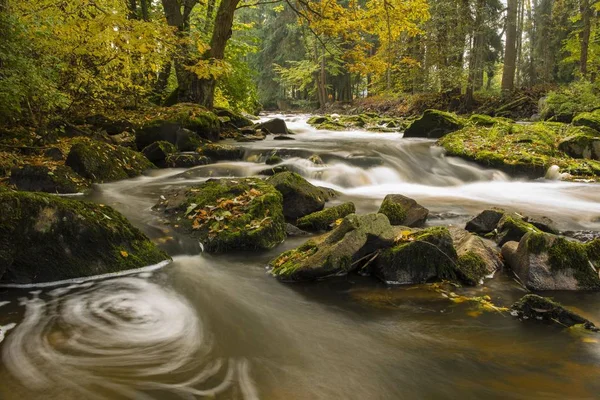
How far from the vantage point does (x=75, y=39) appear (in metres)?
7.38

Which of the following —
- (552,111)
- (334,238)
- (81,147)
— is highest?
(552,111)

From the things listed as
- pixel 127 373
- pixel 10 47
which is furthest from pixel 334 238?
pixel 10 47

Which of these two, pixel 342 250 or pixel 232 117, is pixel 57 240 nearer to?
pixel 342 250

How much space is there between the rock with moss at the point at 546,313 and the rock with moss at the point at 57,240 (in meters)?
3.74

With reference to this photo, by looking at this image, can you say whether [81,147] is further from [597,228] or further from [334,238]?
[597,228]

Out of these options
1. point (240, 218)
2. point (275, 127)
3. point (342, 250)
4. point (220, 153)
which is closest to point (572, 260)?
point (342, 250)

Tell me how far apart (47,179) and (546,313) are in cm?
735

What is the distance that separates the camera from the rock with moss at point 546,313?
130 inches

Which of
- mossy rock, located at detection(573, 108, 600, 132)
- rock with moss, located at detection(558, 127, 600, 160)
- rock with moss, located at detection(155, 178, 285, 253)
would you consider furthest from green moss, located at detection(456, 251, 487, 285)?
mossy rock, located at detection(573, 108, 600, 132)

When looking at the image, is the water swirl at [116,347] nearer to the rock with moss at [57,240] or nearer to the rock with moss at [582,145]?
the rock with moss at [57,240]

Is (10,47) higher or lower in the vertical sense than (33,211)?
higher

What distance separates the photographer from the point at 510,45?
Result: 20672 mm

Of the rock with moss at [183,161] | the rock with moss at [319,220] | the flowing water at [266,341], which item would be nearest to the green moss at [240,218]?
the flowing water at [266,341]

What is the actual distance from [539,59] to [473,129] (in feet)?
60.4
